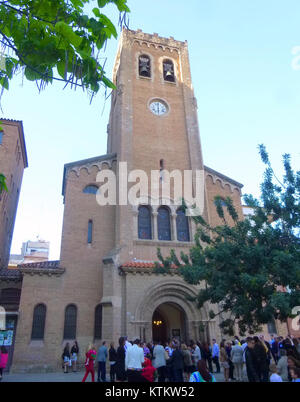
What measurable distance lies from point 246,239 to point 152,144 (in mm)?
12120

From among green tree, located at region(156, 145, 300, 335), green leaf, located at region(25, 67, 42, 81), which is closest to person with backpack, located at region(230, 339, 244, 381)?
green tree, located at region(156, 145, 300, 335)

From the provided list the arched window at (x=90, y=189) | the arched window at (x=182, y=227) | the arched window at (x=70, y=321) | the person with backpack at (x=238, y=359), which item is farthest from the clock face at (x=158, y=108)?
the person with backpack at (x=238, y=359)

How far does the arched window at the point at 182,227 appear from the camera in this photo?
19.5 meters

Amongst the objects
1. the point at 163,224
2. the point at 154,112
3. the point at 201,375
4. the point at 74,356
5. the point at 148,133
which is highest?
the point at 154,112

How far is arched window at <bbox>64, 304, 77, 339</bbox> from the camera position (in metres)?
16.8

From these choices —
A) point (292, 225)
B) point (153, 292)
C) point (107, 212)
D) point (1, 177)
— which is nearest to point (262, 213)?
point (292, 225)

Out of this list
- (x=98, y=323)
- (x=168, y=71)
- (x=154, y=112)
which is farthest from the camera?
(x=168, y=71)

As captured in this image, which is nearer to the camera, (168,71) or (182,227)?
(182,227)

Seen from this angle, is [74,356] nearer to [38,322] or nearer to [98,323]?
[98,323]

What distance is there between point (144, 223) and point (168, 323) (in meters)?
6.36

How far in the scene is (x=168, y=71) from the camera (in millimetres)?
25938

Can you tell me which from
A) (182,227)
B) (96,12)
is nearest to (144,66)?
(182,227)

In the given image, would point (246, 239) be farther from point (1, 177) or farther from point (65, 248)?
point (65, 248)
